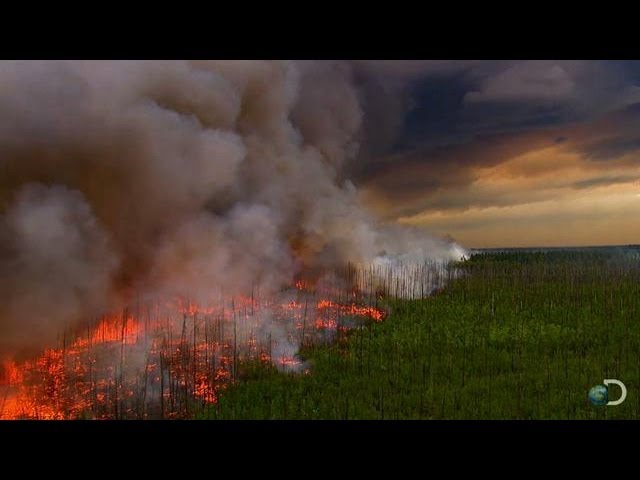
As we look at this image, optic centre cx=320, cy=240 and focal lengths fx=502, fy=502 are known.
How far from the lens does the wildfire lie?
14062 millimetres

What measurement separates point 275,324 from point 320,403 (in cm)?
767

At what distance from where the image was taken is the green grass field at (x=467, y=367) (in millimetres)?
12805

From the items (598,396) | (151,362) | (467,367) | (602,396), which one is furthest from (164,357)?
(602,396)

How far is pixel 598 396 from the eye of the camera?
12938 mm

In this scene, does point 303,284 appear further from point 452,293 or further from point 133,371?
point 133,371

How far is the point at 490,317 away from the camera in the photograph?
20.8m

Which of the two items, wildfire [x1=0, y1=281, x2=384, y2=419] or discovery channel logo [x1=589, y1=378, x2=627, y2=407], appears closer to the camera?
discovery channel logo [x1=589, y1=378, x2=627, y2=407]

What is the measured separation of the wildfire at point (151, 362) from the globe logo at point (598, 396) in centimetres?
832

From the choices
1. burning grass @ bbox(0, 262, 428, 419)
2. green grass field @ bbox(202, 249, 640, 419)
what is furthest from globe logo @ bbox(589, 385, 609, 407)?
burning grass @ bbox(0, 262, 428, 419)

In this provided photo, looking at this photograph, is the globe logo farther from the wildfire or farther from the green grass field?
the wildfire

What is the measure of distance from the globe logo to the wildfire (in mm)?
8317

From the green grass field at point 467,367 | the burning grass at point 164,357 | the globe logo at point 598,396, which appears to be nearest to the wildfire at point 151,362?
the burning grass at point 164,357

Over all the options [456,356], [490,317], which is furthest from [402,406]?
[490,317]

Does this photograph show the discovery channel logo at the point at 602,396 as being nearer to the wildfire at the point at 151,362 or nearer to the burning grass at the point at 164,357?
the burning grass at the point at 164,357
